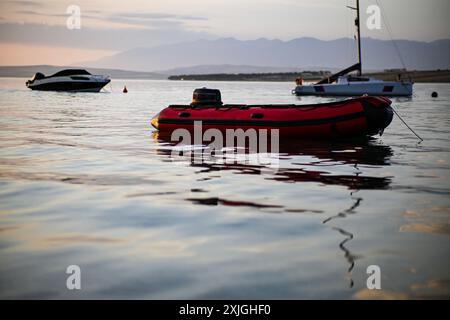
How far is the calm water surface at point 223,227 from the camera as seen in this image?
18.7ft

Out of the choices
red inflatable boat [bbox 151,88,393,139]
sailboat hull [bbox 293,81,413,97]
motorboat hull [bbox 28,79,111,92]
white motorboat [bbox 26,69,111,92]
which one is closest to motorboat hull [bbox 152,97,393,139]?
red inflatable boat [bbox 151,88,393,139]

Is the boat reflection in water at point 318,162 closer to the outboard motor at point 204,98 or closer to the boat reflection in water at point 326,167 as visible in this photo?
the boat reflection in water at point 326,167

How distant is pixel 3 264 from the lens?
6.35 metres

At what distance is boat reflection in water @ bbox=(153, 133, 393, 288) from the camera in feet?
30.1

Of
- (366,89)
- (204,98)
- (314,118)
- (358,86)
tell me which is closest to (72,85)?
(358,86)

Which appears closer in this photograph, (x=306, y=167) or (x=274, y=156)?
(x=306, y=167)

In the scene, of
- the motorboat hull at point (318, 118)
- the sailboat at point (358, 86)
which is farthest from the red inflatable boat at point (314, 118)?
the sailboat at point (358, 86)

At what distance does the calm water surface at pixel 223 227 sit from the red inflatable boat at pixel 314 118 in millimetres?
3417

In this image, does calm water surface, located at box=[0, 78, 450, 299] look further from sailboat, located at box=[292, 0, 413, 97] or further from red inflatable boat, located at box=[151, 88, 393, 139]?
sailboat, located at box=[292, 0, 413, 97]

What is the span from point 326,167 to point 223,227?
6.51 m

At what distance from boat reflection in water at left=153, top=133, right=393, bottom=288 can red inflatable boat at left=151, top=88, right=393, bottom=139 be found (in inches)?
17.8

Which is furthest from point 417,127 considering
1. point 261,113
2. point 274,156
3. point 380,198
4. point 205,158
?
point 380,198

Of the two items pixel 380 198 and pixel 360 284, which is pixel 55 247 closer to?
pixel 360 284
